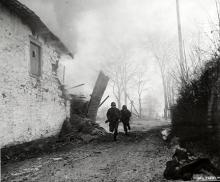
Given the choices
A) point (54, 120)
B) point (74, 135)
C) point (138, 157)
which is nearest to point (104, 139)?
point (74, 135)

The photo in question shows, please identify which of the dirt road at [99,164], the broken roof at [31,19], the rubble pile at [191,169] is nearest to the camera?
the rubble pile at [191,169]

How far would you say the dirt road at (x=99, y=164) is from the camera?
5.92 m

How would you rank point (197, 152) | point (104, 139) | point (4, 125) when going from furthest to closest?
point (104, 139) → point (4, 125) → point (197, 152)

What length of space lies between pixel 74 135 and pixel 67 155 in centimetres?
291

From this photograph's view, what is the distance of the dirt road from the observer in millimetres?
5918

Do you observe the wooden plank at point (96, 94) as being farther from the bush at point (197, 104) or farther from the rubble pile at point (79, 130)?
the bush at point (197, 104)

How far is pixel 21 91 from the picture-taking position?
927cm

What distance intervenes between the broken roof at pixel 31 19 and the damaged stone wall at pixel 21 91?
20 cm

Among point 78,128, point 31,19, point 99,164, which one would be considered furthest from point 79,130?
point 31,19

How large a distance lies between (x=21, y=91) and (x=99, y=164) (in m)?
4.11

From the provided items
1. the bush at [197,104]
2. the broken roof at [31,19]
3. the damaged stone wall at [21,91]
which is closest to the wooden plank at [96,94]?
the broken roof at [31,19]

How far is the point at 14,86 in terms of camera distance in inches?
349

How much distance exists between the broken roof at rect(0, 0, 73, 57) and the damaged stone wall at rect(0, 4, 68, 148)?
0.20 meters

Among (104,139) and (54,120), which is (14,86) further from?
(104,139)
